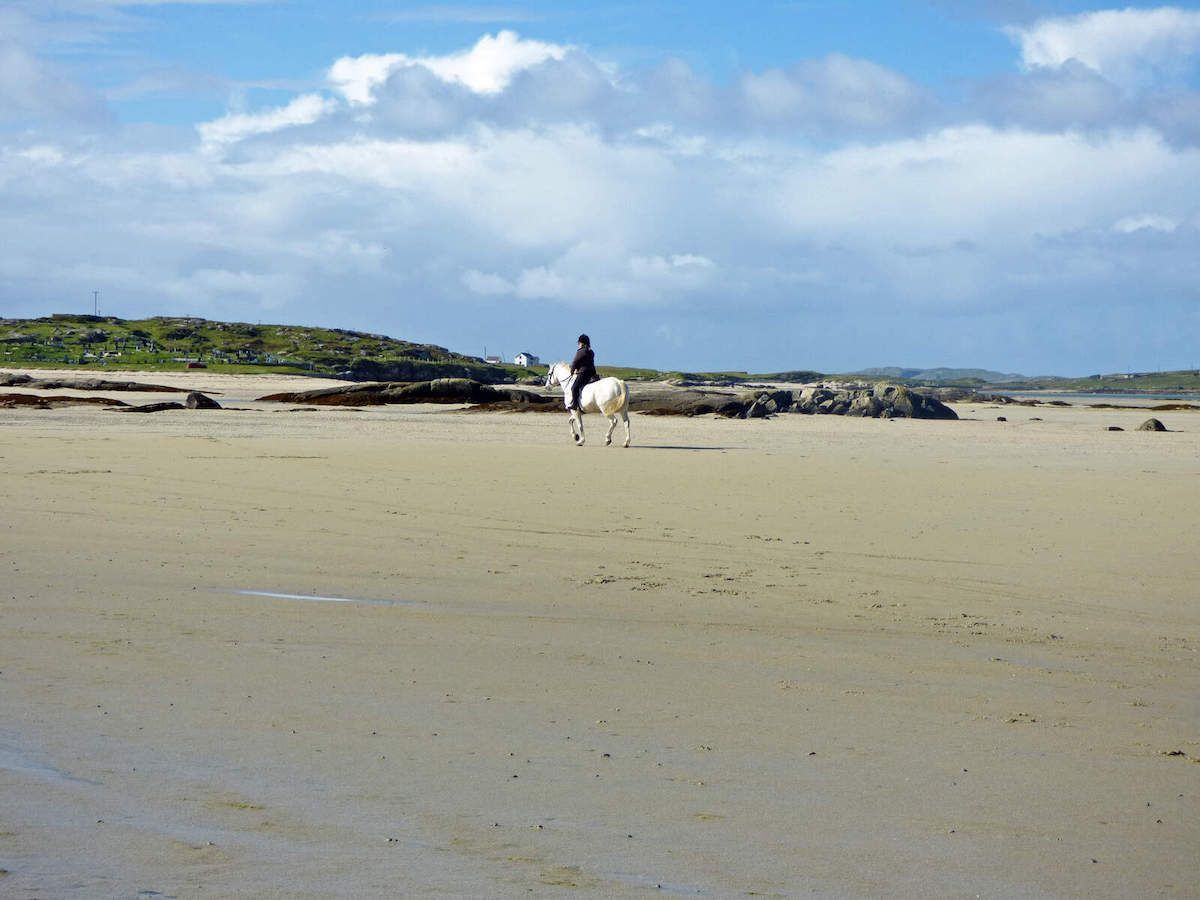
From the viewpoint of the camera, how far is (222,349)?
4151 inches

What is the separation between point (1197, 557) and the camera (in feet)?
34.7

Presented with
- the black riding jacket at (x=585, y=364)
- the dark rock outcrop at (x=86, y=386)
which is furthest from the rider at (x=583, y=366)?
the dark rock outcrop at (x=86, y=386)

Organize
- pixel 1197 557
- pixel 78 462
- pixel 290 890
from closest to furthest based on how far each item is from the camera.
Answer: pixel 290 890
pixel 1197 557
pixel 78 462

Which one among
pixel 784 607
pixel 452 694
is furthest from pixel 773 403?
pixel 452 694

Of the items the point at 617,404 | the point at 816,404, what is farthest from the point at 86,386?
the point at 617,404

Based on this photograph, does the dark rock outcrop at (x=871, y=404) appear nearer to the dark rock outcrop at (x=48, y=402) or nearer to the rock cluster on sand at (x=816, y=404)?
the rock cluster on sand at (x=816, y=404)

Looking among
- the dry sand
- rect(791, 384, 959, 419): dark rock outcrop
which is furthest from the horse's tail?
rect(791, 384, 959, 419): dark rock outcrop

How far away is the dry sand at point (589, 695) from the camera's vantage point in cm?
397

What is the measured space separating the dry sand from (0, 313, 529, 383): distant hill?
72.6 m

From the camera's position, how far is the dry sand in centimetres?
397

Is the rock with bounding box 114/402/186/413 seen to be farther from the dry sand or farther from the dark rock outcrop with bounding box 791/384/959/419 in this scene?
the dark rock outcrop with bounding box 791/384/959/419

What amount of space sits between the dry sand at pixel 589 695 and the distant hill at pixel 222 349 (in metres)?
72.6

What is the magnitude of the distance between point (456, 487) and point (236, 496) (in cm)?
251

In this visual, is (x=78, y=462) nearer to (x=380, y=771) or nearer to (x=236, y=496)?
(x=236, y=496)
